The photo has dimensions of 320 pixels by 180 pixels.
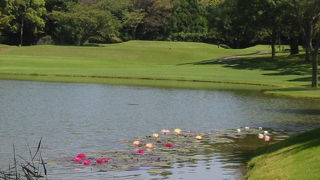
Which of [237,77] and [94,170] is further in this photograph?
[237,77]

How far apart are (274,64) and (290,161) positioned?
53.3m

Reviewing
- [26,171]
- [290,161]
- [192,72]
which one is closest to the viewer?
[26,171]

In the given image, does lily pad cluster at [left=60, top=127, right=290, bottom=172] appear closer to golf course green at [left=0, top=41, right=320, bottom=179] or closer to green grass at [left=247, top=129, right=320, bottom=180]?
green grass at [left=247, top=129, right=320, bottom=180]

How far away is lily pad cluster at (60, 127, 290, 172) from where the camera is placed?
16422 millimetres

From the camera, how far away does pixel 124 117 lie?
27203mm

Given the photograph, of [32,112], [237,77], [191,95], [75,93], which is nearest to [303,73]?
[237,77]

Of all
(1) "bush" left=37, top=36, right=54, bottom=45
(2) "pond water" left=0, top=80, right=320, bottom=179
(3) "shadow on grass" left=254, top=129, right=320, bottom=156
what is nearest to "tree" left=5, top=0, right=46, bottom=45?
(1) "bush" left=37, top=36, right=54, bottom=45

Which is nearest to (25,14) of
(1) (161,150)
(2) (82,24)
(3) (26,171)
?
(2) (82,24)

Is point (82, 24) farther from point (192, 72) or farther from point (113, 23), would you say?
point (192, 72)

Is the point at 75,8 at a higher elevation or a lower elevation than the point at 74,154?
higher

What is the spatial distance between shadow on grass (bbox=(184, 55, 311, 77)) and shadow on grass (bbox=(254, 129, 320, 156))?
42.2 meters

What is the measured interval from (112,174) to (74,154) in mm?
2956

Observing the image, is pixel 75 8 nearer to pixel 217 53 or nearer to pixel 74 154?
pixel 217 53

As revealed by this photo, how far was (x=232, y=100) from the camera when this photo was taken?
121ft
